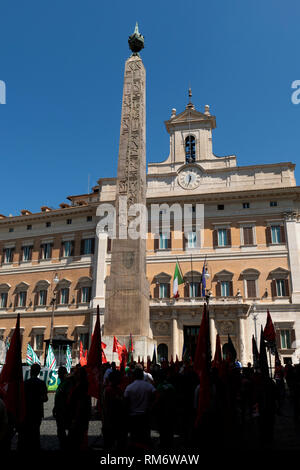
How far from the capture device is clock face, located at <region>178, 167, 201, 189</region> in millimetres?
28844

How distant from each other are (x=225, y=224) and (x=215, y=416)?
2372 cm

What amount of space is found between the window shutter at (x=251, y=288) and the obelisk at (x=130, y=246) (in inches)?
511

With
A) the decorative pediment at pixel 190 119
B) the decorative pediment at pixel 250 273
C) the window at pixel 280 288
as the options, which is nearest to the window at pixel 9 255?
the decorative pediment at pixel 190 119

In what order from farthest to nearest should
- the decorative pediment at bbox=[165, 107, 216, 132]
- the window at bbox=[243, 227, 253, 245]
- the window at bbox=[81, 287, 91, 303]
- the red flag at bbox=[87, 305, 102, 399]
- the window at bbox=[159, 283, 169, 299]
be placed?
the decorative pediment at bbox=[165, 107, 216, 132]
the window at bbox=[81, 287, 91, 303]
the window at bbox=[243, 227, 253, 245]
the window at bbox=[159, 283, 169, 299]
the red flag at bbox=[87, 305, 102, 399]

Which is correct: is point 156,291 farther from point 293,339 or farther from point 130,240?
point 130,240

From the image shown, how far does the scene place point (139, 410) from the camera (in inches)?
184

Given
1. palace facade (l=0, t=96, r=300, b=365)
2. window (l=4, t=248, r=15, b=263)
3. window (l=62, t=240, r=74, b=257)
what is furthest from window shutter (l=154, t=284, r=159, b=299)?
window (l=4, t=248, r=15, b=263)

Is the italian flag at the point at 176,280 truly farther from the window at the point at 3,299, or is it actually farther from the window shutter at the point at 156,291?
the window at the point at 3,299

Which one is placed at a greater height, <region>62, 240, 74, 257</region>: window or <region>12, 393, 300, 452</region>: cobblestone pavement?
<region>62, 240, 74, 257</region>: window

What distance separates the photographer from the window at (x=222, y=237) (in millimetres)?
27594

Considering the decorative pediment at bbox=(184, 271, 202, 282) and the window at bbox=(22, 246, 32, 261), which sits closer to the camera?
the decorative pediment at bbox=(184, 271, 202, 282)

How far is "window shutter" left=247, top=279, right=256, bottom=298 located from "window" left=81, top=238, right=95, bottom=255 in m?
11.9

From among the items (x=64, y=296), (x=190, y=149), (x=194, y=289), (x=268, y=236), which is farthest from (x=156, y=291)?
(x=190, y=149)

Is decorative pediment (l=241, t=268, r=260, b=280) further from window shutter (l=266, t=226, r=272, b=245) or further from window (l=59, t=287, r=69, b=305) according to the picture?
window (l=59, t=287, r=69, b=305)
